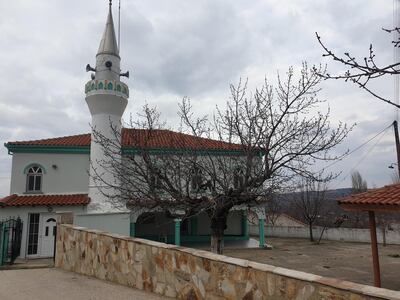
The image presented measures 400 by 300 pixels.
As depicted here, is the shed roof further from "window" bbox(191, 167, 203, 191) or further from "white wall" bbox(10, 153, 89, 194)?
"white wall" bbox(10, 153, 89, 194)

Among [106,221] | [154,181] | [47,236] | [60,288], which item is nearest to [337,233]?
[106,221]

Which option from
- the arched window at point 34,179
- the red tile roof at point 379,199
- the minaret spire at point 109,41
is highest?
the minaret spire at point 109,41

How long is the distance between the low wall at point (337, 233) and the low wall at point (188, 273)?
23861 millimetres

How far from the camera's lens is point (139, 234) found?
927 inches

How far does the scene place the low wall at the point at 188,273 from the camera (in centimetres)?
418

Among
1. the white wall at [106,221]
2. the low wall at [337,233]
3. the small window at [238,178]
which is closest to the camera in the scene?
the small window at [238,178]

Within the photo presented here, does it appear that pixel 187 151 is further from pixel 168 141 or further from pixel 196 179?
pixel 168 141

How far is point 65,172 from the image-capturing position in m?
20.0

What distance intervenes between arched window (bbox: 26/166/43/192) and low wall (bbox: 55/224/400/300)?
11.4 m

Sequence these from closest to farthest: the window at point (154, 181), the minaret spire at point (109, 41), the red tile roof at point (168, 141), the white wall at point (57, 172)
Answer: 1. the window at point (154, 181)
2. the red tile roof at point (168, 141)
3. the minaret spire at point (109, 41)
4. the white wall at point (57, 172)

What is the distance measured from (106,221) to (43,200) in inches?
142

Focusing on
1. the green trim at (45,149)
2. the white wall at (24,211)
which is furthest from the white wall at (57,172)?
the white wall at (24,211)

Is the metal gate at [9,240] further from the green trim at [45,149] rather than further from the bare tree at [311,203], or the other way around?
the bare tree at [311,203]

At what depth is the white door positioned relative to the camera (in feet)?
59.0
